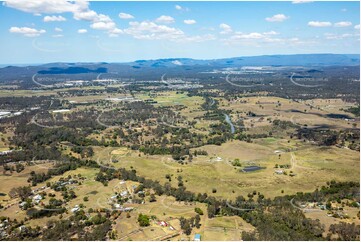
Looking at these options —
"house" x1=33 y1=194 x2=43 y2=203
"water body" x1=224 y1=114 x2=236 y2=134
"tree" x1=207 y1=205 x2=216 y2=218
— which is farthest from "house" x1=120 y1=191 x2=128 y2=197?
"water body" x1=224 y1=114 x2=236 y2=134

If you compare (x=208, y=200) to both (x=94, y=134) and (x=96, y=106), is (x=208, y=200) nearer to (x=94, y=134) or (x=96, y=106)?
(x=94, y=134)

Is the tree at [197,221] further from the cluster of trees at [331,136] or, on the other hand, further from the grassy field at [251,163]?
the cluster of trees at [331,136]

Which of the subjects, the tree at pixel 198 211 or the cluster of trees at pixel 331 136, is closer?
the tree at pixel 198 211

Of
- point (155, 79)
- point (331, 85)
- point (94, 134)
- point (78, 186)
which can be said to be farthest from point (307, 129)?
point (155, 79)

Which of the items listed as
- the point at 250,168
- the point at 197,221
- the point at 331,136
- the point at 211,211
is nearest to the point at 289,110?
the point at 331,136

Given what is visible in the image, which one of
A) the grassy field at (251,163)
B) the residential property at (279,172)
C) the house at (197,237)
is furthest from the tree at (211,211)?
the residential property at (279,172)

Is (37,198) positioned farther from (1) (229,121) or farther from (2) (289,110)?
(2) (289,110)

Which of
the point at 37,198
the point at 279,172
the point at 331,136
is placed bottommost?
the point at 279,172

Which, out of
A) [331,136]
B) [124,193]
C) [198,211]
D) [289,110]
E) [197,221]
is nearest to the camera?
[197,221]

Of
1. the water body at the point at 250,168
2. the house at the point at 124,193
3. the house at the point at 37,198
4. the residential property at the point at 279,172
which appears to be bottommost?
the water body at the point at 250,168

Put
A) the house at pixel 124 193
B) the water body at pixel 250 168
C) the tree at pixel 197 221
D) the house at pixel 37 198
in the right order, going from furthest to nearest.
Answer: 1. the water body at pixel 250 168
2. the house at pixel 124 193
3. the house at pixel 37 198
4. the tree at pixel 197 221

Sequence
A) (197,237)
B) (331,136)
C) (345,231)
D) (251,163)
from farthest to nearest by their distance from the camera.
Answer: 1. (331,136)
2. (251,163)
3. (345,231)
4. (197,237)
